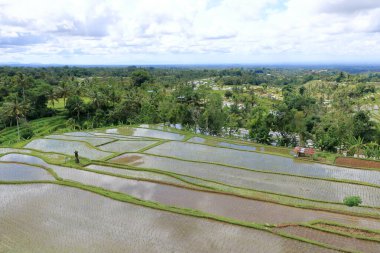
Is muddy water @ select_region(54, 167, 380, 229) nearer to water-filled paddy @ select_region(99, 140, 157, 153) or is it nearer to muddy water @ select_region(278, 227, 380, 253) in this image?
muddy water @ select_region(278, 227, 380, 253)

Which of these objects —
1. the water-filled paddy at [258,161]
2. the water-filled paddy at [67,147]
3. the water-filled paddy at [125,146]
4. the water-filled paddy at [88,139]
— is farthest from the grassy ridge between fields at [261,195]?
the water-filled paddy at [88,139]

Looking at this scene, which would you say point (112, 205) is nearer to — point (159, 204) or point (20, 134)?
point (159, 204)


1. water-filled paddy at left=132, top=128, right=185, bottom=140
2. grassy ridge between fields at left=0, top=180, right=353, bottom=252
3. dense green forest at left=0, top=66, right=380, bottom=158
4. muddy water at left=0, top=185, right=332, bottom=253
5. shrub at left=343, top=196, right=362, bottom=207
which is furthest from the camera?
water-filled paddy at left=132, top=128, right=185, bottom=140

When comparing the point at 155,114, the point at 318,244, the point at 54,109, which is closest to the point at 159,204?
the point at 318,244

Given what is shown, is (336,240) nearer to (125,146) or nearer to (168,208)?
(168,208)

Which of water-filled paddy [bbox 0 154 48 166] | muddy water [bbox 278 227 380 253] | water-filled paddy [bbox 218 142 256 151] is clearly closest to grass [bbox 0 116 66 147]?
water-filled paddy [bbox 0 154 48 166]

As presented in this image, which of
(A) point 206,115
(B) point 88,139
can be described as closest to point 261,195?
(A) point 206,115

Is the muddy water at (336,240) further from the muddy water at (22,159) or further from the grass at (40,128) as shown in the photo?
the grass at (40,128)
